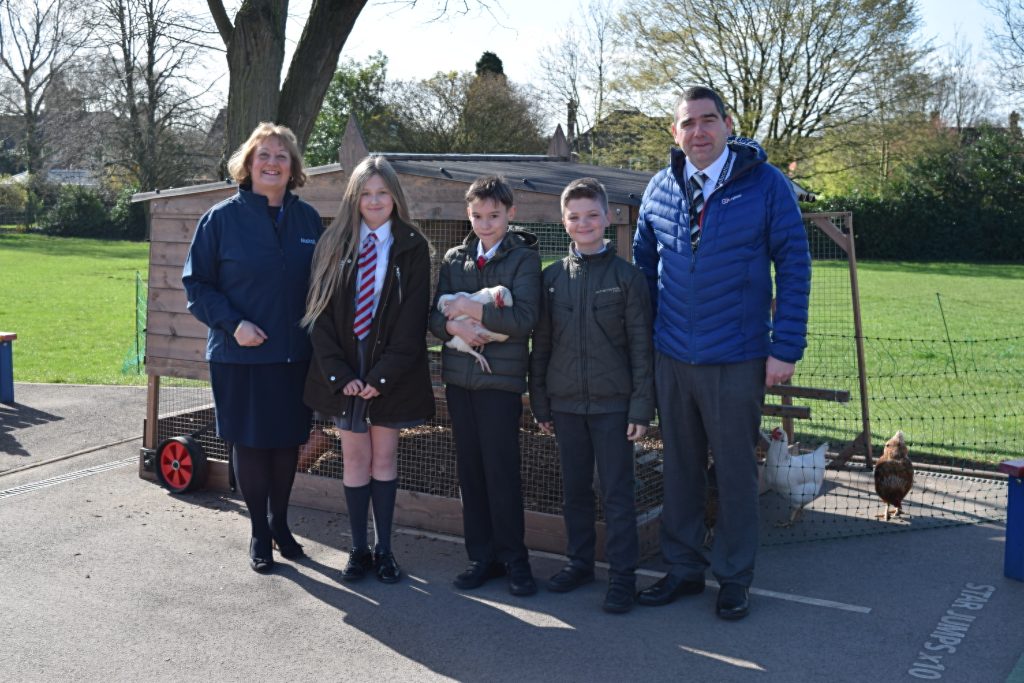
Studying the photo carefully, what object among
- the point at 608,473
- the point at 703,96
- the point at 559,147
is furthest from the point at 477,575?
the point at 559,147

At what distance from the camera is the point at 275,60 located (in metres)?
9.19

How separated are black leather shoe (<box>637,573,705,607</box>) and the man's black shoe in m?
0.28

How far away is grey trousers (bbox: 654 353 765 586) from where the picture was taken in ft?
13.4

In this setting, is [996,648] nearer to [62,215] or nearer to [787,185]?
[787,185]

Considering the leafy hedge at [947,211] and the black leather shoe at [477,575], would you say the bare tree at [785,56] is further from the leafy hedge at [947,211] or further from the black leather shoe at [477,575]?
the black leather shoe at [477,575]

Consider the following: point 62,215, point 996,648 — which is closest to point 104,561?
point 996,648

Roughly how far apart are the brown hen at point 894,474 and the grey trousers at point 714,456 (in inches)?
62.9

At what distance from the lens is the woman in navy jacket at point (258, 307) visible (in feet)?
15.1

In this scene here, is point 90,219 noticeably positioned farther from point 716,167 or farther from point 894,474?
point 716,167

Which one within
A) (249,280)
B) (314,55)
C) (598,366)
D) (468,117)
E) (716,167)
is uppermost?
(468,117)

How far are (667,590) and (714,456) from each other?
0.64m

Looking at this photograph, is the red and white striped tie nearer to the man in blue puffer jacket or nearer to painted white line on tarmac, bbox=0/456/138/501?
the man in blue puffer jacket

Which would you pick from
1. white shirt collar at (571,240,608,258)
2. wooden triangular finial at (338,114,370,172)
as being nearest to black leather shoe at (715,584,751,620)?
white shirt collar at (571,240,608,258)

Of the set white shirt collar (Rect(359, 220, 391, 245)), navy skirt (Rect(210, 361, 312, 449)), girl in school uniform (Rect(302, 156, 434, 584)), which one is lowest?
navy skirt (Rect(210, 361, 312, 449))
